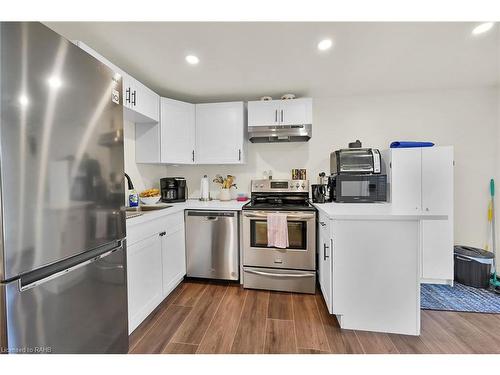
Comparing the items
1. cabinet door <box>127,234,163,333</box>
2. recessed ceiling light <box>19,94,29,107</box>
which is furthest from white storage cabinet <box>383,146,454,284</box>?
recessed ceiling light <box>19,94,29,107</box>

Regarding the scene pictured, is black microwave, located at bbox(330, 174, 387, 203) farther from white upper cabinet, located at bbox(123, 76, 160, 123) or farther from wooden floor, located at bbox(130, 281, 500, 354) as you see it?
white upper cabinet, located at bbox(123, 76, 160, 123)

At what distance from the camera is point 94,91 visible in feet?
3.15

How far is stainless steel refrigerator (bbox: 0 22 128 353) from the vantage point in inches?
26.7

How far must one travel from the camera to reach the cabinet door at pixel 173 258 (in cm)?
190

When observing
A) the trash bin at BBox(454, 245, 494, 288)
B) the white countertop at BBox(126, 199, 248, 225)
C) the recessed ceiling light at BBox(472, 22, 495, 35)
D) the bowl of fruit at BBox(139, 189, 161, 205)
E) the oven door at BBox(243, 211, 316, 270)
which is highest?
the recessed ceiling light at BBox(472, 22, 495, 35)

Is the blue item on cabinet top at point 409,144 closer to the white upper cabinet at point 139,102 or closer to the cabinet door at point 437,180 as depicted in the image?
the cabinet door at point 437,180

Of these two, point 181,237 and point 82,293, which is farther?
point 181,237

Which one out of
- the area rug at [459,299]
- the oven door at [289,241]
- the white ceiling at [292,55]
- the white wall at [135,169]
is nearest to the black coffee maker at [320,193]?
the oven door at [289,241]

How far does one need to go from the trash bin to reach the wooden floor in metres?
0.59

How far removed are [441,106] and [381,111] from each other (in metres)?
0.70

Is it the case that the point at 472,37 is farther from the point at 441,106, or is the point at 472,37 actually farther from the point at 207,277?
the point at 207,277

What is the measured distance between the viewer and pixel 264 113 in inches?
97.4

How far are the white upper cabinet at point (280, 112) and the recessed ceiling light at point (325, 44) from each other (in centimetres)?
75

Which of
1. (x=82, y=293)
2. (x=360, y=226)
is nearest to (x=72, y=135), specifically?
(x=82, y=293)
